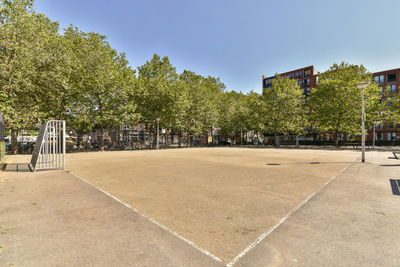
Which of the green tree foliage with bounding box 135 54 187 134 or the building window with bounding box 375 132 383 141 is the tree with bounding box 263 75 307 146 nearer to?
the green tree foliage with bounding box 135 54 187 134

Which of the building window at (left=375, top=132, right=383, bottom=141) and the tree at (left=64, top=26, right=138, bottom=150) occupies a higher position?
the tree at (left=64, top=26, right=138, bottom=150)

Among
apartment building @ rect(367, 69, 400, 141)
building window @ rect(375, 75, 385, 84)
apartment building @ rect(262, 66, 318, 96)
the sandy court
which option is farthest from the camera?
apartment building @ rect(262, 66, 318, 96)

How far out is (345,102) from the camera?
114 feet

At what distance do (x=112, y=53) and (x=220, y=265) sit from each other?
3396 cm

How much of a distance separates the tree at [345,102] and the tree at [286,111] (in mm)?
4155

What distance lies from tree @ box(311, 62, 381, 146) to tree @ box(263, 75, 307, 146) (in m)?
4.15

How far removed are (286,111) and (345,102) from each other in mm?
10844

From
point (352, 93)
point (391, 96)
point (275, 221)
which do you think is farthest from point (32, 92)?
point (391, 96)

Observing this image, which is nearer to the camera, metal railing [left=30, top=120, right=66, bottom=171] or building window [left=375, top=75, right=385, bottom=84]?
metal railing [left=30, top=120, right=66, bottom=171]

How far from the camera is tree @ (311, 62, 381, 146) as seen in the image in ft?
113

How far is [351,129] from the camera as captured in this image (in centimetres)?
3519

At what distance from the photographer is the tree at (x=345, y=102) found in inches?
1361

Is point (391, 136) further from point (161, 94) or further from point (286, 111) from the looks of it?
point (161, 94)

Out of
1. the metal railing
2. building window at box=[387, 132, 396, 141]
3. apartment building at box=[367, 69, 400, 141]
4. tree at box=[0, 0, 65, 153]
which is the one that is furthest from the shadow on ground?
building window at box=[387, 132, 396, 141]
